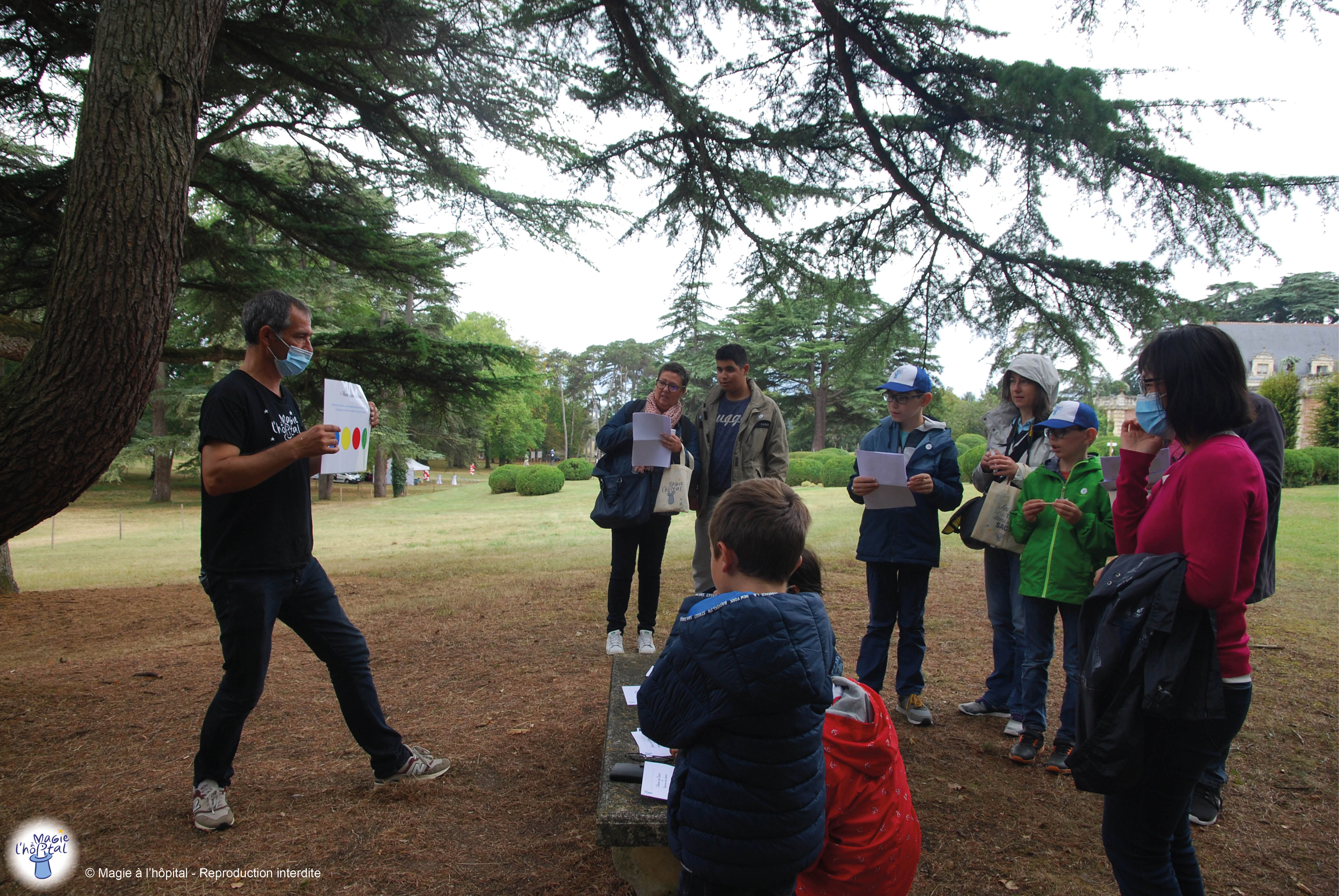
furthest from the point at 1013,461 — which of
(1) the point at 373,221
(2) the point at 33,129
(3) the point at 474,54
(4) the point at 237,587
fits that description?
(2) the point at 33,129

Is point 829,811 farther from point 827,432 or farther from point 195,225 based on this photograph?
point 827,432

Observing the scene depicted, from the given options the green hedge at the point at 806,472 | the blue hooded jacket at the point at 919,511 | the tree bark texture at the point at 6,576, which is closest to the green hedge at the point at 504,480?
the green hedge at the point at 806,472

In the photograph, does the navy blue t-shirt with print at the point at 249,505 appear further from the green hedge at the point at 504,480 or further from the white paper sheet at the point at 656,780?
the green hedge at the point at 504,480

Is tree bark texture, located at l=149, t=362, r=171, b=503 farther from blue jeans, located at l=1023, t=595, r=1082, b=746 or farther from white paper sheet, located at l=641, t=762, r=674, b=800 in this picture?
blue jeans, located at l=1023, t=595, r=1082, b=746

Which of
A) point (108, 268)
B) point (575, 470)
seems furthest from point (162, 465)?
point (108, 268)

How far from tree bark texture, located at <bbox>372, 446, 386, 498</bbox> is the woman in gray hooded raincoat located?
2825cm

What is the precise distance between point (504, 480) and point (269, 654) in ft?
83.3

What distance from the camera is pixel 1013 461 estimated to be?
3.79 metres

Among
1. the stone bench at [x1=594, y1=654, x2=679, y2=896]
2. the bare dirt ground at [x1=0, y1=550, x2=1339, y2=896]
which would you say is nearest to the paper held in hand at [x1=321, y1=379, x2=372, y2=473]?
the bare dirt ground at [x1=0, y1=550, x2=1339, y2=896]

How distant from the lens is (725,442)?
4758mm

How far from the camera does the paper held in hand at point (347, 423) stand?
9.38 feet

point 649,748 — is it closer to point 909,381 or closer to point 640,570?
point 640,570

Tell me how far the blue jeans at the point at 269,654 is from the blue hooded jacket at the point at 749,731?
5.69ft

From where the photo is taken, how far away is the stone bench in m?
2.01
